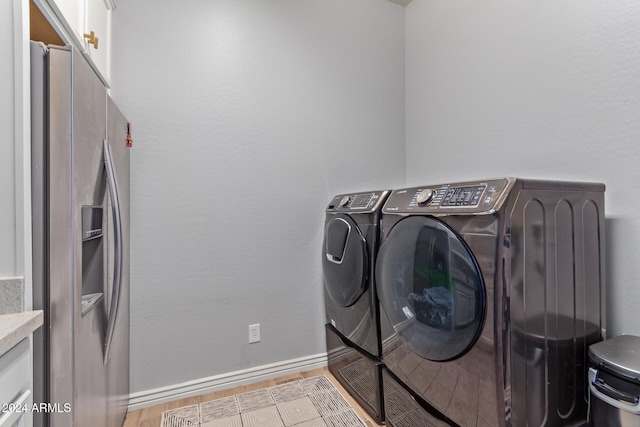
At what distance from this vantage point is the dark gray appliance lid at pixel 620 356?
3.09 ft

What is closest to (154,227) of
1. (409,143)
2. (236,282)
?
(236,282)

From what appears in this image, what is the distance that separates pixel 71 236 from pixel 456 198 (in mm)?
1279

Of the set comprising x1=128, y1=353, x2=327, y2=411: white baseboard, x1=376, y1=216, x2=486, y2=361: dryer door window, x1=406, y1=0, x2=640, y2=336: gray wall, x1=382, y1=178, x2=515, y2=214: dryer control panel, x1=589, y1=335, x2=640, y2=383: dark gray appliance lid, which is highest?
x1=406, y1=0, x2=640, y2=336: gray wall

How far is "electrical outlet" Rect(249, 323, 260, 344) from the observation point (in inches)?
78.3

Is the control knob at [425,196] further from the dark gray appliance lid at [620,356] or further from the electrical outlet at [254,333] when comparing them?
the electrical outlet at [254,333]

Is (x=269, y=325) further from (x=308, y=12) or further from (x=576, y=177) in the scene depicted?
(x=308, y=12)

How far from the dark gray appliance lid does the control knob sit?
0.78 meters

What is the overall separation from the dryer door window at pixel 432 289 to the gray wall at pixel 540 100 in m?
0.78

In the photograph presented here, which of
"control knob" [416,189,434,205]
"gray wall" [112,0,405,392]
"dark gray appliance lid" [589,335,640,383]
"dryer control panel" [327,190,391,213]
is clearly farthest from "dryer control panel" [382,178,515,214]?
"gray wall" [112,0,405,392]

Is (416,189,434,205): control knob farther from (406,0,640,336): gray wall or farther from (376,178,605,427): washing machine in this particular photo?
(406,0,640,336): gray wall

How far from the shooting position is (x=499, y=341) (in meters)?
0.97

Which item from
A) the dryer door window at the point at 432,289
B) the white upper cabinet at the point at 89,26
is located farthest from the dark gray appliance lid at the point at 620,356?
the white upper cabinet at the point at 89,26

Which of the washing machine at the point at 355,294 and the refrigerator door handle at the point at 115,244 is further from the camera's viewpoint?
the washing machine at the point at 355,294

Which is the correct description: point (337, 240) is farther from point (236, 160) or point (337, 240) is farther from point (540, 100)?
point (540, 100)
